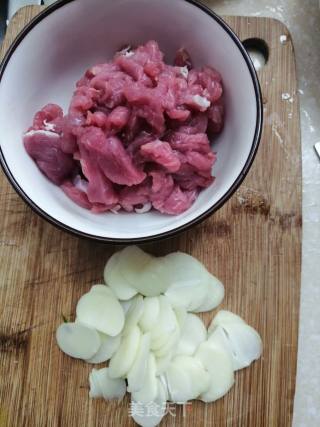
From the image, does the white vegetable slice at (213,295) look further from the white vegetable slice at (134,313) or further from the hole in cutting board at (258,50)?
the hole in cutting board at (258,50)

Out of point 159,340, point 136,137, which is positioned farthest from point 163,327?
point 136,137

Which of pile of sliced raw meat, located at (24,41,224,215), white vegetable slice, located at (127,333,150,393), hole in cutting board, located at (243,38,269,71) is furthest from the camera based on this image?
hole in cutting board, located at (243,38,269,71)

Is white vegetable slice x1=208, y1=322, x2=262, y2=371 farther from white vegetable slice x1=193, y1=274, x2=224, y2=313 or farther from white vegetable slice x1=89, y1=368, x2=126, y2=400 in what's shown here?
white vegetable slice x1=89, y1=368, x2=126, y2=400

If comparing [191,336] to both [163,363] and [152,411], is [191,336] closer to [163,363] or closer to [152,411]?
[163,363]

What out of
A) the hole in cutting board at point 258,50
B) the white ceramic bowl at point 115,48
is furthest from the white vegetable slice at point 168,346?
the hole in cutting board at point 258,50

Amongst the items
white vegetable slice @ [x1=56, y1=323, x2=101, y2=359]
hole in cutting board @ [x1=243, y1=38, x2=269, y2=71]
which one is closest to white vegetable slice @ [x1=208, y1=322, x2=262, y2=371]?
white vegetable slice @ [x1=56, y1=323, x2=101, y2=359]
